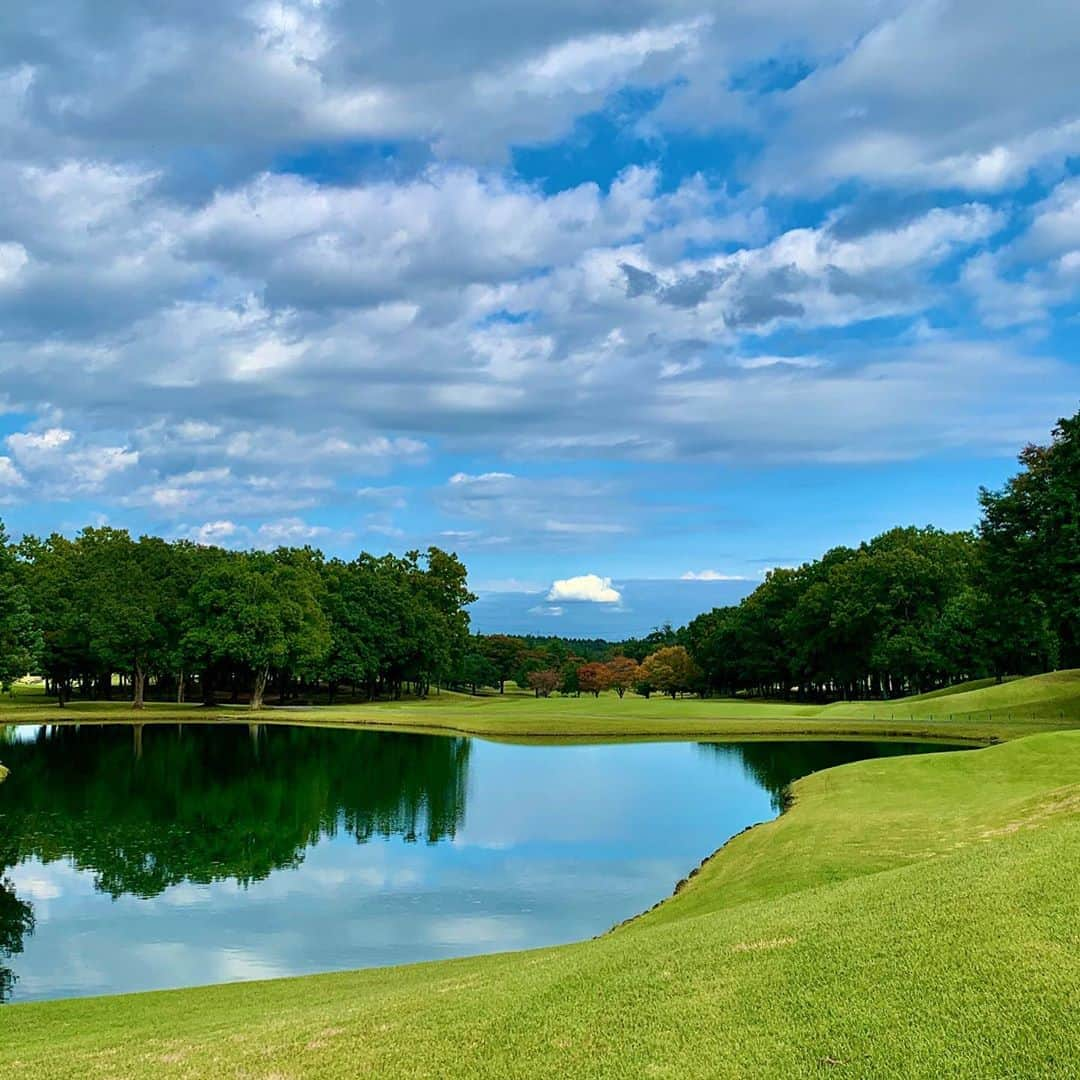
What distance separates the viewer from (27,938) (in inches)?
846

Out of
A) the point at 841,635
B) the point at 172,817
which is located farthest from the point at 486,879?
the point at 841,635

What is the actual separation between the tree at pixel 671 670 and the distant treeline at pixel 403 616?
12.3 metres

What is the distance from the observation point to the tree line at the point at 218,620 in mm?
86250

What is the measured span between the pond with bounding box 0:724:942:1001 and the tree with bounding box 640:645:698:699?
254ft

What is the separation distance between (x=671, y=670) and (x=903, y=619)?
4940 centimetres

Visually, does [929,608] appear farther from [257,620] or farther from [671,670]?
[257,620]

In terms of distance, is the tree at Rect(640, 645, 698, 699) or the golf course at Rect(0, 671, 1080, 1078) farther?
the tree at Rect(640, 645, 698, 699)

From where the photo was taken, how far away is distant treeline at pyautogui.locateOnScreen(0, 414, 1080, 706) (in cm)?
7430

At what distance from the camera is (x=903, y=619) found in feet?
302

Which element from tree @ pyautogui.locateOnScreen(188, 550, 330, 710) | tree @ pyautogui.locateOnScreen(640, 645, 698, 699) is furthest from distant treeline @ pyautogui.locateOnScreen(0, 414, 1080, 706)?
tree @ pyautogui.locateOnScreen(640, 645, 698, 699)

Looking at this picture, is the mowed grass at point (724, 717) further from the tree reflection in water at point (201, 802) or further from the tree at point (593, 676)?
the tree at point (593, 676)

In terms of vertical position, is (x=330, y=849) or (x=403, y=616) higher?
(x=403, y=616)

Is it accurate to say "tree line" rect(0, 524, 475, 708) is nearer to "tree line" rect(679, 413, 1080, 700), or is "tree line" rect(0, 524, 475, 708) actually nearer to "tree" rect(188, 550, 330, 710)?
"tree" rect(188, 550, 330, 710)

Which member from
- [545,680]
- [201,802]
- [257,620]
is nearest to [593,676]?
[545,680]
